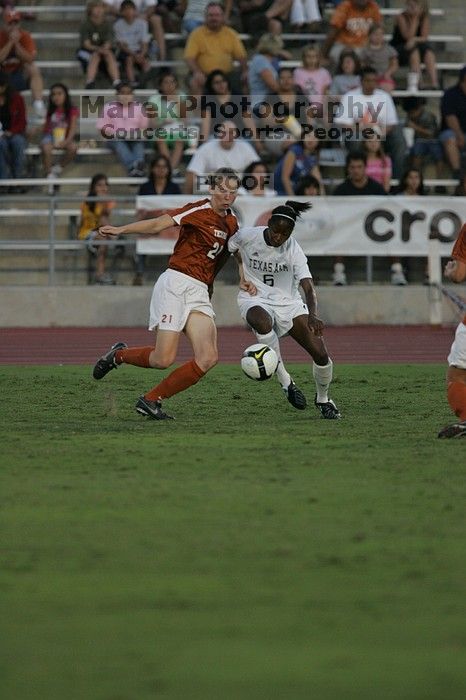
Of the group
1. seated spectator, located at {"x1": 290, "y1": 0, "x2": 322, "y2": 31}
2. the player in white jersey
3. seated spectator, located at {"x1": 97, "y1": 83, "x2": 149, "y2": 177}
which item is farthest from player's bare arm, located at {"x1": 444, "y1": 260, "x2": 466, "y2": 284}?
seated spectator, located at {"x1": 290, "y1": 0, "x2": 322, "y2": 31}

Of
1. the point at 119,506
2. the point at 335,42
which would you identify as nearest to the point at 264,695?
the point at 119,506

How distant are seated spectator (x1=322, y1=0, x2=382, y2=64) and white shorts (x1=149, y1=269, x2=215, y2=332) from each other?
44.6 feet

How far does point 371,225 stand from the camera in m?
20.9

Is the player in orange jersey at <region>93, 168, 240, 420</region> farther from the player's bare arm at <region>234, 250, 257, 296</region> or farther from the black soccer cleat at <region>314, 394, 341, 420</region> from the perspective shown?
the black soccer cleat at <region>314, 394, 341, 420</region>

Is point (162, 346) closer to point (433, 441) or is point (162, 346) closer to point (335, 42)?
point (433, 441)

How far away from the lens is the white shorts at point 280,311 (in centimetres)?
1180

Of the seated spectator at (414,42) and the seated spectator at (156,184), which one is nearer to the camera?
the seated spectator at (156,184)

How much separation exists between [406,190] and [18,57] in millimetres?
6959

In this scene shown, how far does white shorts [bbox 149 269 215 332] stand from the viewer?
10914 mm

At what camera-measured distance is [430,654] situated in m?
4.65

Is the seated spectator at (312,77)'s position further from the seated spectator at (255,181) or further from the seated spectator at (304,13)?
the seated spectator at (255,181)

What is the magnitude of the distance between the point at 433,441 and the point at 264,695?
546 cm

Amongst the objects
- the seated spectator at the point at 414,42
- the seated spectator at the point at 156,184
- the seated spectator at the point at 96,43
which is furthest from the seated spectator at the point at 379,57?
the seated spectator at the point at 156,184

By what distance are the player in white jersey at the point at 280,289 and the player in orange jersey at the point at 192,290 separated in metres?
0.29
